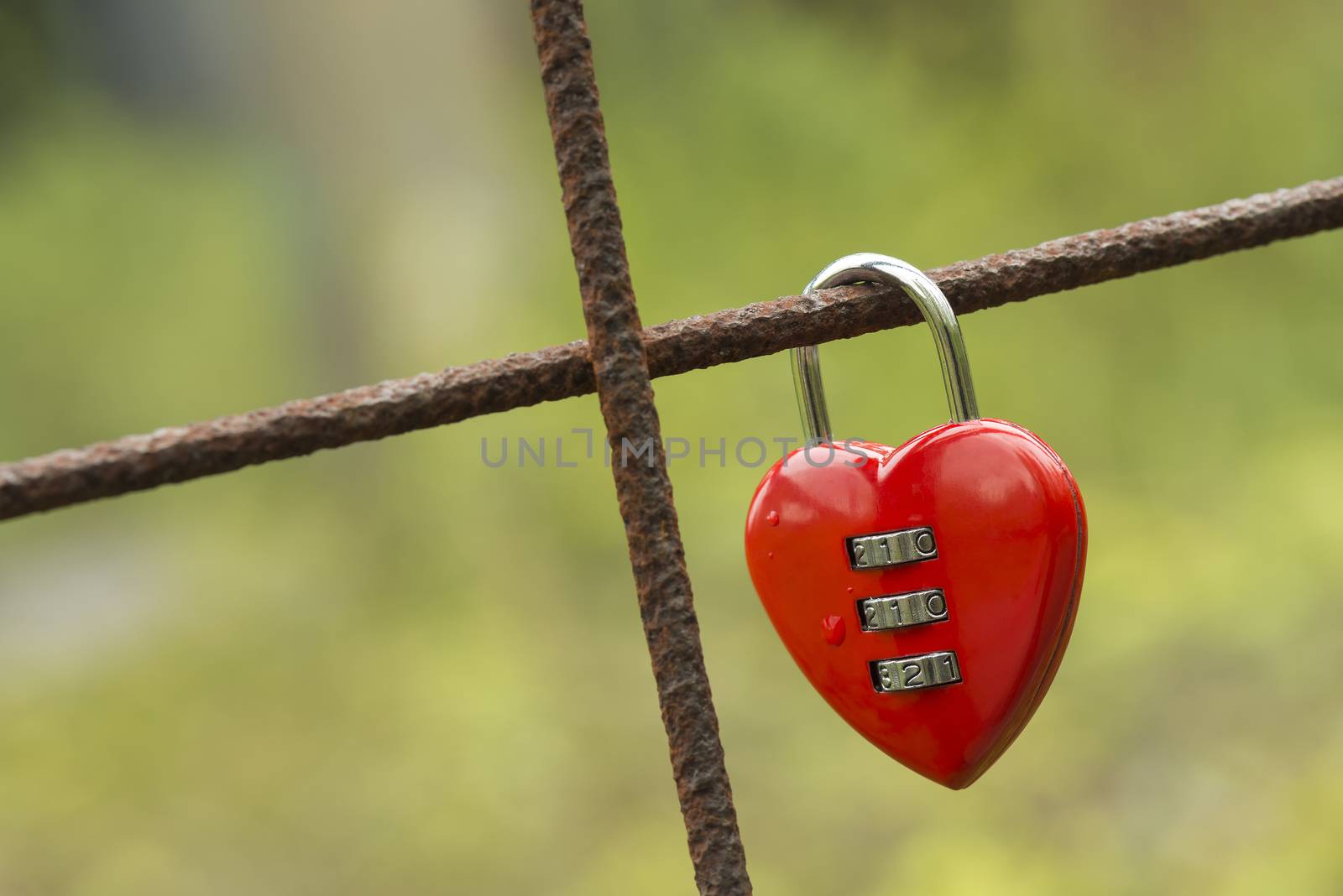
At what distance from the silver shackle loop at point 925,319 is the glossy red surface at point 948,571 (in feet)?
0.08

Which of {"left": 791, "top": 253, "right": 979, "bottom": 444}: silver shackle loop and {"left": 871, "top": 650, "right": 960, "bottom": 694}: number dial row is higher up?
{"left": 791, "top": 253, "right": 979, "bottom": 444}: silver shackle loop

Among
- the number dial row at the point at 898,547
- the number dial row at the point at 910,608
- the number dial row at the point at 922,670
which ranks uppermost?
the number dial row at the point at 898,547

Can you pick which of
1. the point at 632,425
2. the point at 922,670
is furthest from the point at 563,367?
the point at 922,670

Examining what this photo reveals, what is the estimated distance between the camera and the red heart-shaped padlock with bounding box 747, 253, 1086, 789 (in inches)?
12.0

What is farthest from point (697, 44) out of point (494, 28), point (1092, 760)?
point (1092, 760)

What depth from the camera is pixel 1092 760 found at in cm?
159

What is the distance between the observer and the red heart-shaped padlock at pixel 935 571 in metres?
0.30

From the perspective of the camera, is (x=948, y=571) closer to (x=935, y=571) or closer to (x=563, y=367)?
(x=935, y=571)

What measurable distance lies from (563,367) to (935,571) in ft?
0.37

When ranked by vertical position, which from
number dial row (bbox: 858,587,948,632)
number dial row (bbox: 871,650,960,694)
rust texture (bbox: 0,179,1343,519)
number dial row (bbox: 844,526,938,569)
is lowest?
number dial row (bbox: 871,650,960,694)

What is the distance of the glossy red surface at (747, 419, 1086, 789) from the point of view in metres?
0.30

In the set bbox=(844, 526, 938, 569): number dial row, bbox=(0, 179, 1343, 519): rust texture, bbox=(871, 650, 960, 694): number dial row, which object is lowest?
bbox=(871, 650, 960, 694): number dial row

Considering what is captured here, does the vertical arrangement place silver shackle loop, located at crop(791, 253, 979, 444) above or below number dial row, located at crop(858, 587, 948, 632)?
above

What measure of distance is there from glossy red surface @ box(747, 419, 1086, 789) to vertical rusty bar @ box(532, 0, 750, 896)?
0.06 m
